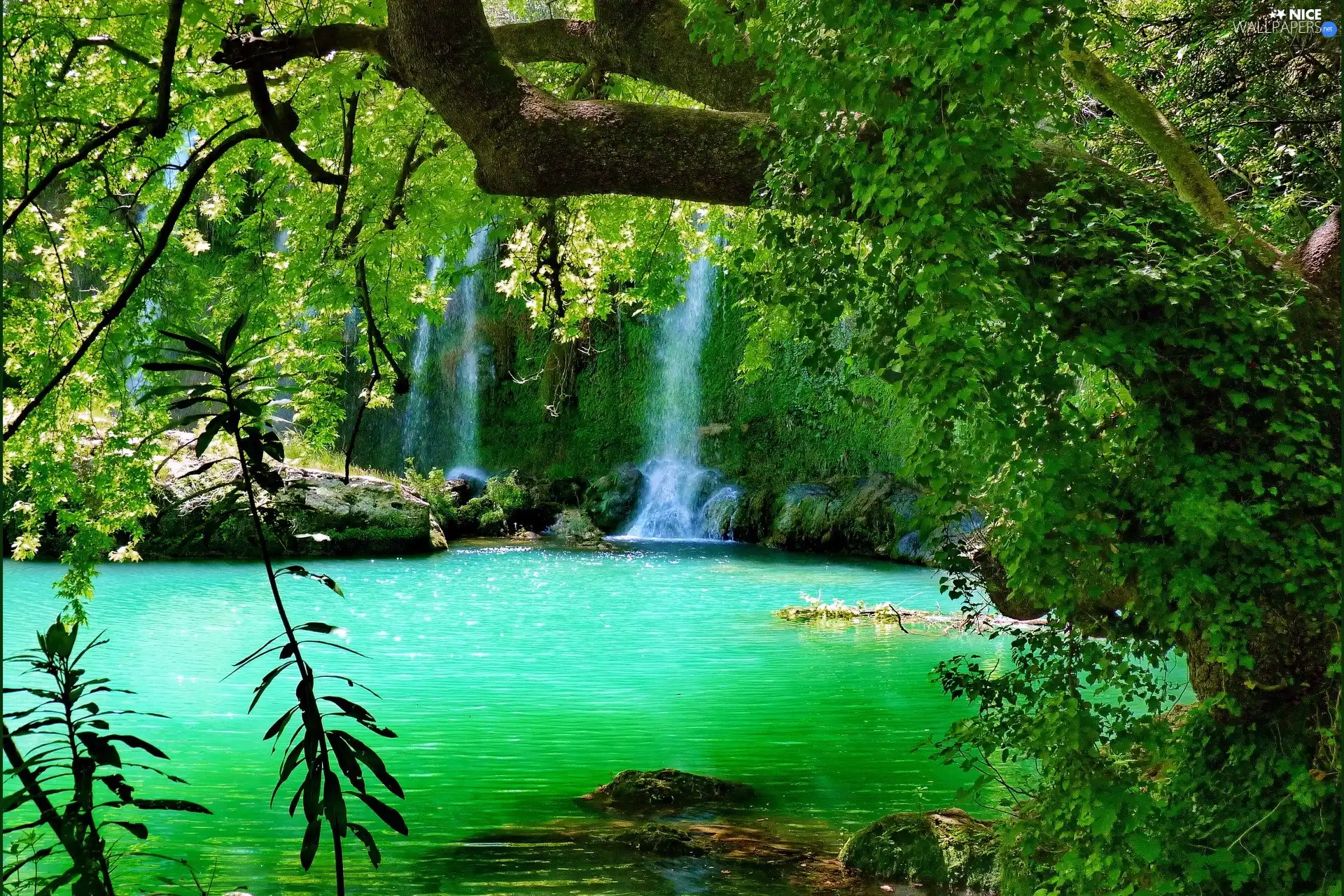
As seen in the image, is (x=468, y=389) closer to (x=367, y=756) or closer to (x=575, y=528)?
(x=575, y=528)

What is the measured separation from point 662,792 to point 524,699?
2852 mm

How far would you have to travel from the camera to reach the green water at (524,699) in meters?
5.58

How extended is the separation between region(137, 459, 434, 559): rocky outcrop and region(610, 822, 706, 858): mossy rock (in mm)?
12154

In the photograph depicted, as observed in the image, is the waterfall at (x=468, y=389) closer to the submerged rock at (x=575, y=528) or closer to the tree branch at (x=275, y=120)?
the submerged rock at (x=575, y=528)

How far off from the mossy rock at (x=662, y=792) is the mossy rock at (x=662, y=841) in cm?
49

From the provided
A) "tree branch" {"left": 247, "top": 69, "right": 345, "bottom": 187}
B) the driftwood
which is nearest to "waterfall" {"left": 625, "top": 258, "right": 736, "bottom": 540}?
the driftwood

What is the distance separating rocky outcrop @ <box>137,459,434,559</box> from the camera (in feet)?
57.6

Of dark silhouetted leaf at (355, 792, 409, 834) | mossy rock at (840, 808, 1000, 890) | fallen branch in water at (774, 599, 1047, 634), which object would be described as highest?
dark silhouetted leaf at (355, 792, 409, 834)

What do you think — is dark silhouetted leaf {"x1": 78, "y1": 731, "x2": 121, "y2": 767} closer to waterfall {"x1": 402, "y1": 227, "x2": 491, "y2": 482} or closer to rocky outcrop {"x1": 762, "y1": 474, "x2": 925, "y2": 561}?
rocky outcrop {"x1": 762, "y1": 474, "x2": 925, "y2": 561}

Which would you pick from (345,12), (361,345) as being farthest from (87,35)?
(361,345)

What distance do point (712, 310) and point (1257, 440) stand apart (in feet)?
69.1

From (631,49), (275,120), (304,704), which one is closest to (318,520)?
(631,49)

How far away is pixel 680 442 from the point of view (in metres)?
24.6

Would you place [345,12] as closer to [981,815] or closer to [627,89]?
[627,89]
